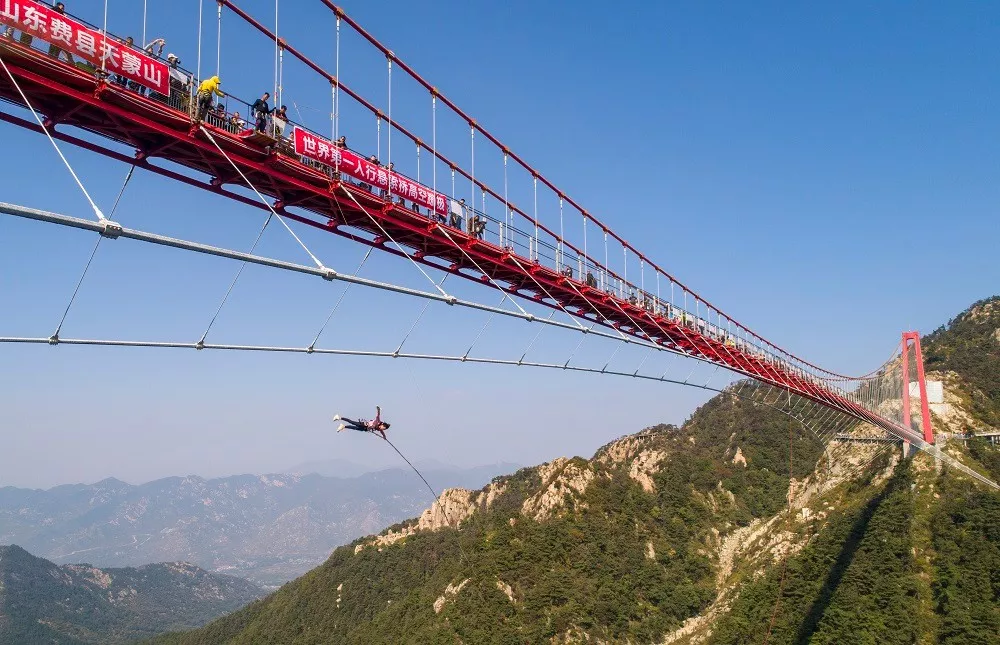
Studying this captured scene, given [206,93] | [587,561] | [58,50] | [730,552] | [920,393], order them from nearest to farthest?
[58,50]
[206,93]
[920,393]
[587,561]
[730,552]

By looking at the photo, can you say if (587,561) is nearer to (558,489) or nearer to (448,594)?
(558,489)

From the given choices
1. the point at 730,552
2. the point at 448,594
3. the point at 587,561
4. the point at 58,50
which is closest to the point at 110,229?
the point at 58,50

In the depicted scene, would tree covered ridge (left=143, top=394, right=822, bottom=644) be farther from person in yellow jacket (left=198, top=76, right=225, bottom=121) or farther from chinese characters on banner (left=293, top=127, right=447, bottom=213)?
person in yellow jacket (left=198, top=76, right=225, bottom=121)

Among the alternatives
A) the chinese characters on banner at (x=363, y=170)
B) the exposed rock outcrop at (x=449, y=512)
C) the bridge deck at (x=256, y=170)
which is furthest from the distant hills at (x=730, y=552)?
the chinese characters on banner at (x=363, y=170)

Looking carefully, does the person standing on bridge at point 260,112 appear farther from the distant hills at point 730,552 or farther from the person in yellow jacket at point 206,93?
the distant hills at point 730,552

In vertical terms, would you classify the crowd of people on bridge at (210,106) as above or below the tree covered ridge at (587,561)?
above

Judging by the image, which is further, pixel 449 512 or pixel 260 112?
A: pixel 449 512

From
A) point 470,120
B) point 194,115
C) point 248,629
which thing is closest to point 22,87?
point 194,115
